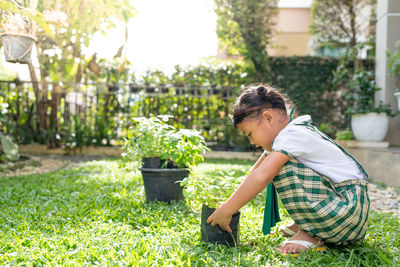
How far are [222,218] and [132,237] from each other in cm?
55

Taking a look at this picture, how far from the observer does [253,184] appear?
1665 millimetres

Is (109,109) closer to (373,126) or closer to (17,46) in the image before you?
(17,46)

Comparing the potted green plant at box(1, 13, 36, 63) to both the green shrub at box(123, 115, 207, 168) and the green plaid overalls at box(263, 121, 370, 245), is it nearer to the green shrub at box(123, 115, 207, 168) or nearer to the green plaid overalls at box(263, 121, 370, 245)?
the green shrub at box(123, 115, 207, 168)

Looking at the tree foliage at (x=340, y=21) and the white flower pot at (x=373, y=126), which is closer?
the white flower pot at (x=373, y=126)

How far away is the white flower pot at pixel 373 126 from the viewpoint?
5.09m

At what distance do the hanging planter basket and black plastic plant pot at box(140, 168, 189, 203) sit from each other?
159 cm

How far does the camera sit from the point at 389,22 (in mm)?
5582

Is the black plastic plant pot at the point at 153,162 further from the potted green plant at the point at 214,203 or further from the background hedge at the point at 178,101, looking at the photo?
the background hedge at the point at 178,101

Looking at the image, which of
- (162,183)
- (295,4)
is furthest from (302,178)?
(295,4)

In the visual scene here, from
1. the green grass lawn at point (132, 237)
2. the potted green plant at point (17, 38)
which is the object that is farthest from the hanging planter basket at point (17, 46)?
the green grass lawn at point (132, 237)

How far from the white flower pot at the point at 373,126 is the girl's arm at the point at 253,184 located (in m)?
3.92

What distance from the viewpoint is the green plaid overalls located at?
1.71 meters

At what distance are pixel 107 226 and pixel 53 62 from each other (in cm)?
520

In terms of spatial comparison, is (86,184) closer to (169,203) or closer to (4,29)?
(169,203)
